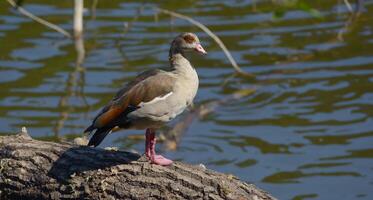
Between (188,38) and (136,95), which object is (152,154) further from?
(188,38)

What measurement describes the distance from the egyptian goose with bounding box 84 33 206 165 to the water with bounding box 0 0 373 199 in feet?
11.4

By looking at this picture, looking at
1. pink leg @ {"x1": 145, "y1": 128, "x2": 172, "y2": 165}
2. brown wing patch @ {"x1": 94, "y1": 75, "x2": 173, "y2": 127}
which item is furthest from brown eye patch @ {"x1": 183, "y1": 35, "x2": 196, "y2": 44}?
pink leg @ {"x1": 145, "y1": 128, "x2": 172, "y2": 165}

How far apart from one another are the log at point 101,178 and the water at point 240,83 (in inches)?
139

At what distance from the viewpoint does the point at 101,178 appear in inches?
278

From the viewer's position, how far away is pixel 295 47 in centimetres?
1459

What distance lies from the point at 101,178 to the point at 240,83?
6.48 metres

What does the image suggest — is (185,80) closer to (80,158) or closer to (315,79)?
(80,158)

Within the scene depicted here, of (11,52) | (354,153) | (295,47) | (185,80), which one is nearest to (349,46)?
(295,47)

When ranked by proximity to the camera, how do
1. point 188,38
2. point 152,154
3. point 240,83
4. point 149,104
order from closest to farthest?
point 149,104
point 152,154
point 188,38
point 240,83

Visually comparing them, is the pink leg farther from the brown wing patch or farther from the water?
the water

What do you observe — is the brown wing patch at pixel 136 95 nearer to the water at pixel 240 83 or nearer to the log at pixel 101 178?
the log at pixel 101 178

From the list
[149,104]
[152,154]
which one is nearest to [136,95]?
[149,104]

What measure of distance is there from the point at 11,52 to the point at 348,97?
4.69 metres

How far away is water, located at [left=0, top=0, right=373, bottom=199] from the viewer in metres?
11.2
